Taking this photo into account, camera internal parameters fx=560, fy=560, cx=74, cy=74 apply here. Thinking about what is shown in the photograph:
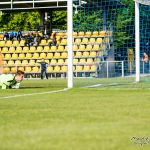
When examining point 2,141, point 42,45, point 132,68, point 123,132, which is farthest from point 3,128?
point 42,45

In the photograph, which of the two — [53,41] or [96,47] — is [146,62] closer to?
[96,47]

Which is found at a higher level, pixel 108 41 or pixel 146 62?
pixel 108 41

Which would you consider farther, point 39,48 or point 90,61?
point 39,48

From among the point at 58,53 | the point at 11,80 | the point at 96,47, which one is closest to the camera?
the point at 11,80

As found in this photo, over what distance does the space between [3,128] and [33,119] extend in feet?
2.90

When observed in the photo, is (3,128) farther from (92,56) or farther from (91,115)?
(92,56)

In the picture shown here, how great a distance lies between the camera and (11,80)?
573 inches

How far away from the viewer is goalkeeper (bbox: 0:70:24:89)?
14.4 meters

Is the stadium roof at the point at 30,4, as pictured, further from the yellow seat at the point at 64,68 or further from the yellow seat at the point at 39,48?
the yellow seat at the point at 64,68

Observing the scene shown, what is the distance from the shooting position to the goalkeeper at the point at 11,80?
14.4 meters

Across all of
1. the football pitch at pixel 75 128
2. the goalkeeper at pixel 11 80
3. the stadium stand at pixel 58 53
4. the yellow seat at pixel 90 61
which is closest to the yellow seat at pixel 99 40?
the stadium stand at pixel 58 53

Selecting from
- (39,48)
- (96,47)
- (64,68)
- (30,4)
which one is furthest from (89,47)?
(30,4)

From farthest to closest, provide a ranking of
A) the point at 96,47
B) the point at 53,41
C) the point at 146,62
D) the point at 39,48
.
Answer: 1. the point at 39,48
2. the point at 53,41
3. the point at 96,47
4. the point at 146,62

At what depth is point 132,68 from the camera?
1076 inches
